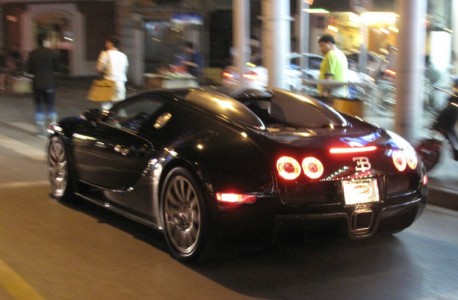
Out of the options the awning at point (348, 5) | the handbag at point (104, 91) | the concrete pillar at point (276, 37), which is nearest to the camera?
the concrete pillar at point (276, 37)

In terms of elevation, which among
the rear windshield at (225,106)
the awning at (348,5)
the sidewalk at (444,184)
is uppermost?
the awning at (348,5)

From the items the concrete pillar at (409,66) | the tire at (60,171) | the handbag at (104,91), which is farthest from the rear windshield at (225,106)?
the handbag at (104,91)

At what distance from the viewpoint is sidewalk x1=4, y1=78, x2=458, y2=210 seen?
7918mm

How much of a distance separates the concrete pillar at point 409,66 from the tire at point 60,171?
14.6ft

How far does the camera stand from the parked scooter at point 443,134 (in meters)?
8.60

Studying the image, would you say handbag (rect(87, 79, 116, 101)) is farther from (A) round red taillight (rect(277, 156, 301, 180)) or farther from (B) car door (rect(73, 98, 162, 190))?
(A) round red taillight (rect(277, 156, 301, 180))

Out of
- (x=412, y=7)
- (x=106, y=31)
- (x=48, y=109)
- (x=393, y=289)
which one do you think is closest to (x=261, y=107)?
(x=393, y=289)

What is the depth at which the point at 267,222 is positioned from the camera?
5164 mm

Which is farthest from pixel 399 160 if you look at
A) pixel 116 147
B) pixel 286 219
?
pixel 116 147

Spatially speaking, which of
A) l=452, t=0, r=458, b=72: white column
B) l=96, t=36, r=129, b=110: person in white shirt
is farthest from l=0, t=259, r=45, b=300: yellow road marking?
l=452, t=0, r=458, b=72: white column

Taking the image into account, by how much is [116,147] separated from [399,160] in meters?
2.58

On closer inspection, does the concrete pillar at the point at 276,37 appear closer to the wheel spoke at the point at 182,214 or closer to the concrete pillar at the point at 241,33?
the concrete pillar at the point at 241,33

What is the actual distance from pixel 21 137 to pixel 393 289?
32.0ft

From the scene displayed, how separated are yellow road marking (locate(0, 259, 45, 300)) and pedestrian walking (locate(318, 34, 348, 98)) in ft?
23.1
